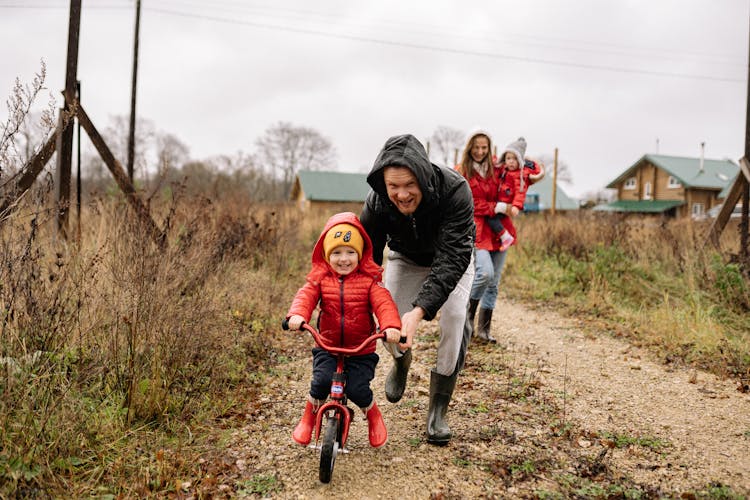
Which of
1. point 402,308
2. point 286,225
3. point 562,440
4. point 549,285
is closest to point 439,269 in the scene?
point 402,308

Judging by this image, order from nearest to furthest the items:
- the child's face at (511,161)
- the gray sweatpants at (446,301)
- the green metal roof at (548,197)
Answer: the gray sweatpants at (446,301), the child's face at (511,161), the green metal roof at (548,197)

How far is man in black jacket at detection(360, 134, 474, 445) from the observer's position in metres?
2.99

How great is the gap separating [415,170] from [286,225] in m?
9.01

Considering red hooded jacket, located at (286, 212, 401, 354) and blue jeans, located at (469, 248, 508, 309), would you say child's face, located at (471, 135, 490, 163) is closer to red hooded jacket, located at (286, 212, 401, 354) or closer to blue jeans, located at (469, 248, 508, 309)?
blue jeans, located at (469, 248, 508, 309)

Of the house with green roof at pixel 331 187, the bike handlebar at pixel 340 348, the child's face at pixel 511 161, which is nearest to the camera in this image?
the bike handlebar at pixel 340 348

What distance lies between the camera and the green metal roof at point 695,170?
43.1 meters

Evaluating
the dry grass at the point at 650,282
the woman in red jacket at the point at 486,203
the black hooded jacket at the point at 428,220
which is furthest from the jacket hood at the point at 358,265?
the dry grass at the point at 650,282

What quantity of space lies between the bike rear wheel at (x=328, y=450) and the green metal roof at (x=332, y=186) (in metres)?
43.4

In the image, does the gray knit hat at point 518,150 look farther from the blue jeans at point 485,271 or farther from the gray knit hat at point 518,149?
the blue jeans at point 485,271

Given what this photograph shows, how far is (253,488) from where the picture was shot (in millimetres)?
2844

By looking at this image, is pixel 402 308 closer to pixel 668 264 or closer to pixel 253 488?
pixel 253 488

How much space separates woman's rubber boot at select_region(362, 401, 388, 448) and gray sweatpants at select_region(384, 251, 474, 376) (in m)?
0.46

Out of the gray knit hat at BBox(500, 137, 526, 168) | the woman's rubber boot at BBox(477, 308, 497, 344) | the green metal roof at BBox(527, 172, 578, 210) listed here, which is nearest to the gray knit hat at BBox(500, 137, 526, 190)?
the gray knit hat at BBox(500, 137, 526, 168)

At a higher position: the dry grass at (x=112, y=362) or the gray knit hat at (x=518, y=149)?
the gray knit hat at (x=518, y=149)
